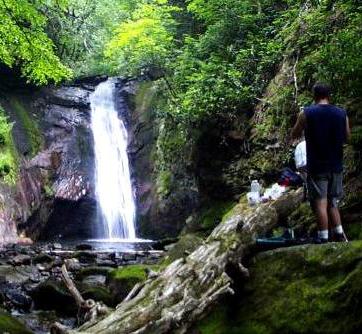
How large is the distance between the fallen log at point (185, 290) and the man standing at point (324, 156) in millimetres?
890

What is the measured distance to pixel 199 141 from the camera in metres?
14.2

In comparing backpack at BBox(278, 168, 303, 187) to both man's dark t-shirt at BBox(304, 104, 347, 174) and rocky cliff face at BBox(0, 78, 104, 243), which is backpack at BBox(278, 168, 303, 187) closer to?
man's dark t-shirt at BBox(304, 104, 347, 174)

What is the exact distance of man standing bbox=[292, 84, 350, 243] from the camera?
520 centimetres

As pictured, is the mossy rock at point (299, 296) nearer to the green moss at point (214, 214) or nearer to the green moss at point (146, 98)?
the green moss at point (214, 214)

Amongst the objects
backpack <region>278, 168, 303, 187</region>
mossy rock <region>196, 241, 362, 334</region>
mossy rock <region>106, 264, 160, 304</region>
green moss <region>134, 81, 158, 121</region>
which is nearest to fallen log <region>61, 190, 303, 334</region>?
mossy rock <region>196, 241, 362, 334</region>

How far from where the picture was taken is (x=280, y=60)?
40.7 ft

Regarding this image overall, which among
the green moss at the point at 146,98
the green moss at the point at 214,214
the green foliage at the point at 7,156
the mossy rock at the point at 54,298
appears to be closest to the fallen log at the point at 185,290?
the mossy rock at the point at 54,298

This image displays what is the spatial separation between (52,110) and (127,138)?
13.6 feet

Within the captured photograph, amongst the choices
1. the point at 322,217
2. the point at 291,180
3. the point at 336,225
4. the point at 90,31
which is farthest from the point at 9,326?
the point at 90,31

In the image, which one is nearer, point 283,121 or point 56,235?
point 283,121

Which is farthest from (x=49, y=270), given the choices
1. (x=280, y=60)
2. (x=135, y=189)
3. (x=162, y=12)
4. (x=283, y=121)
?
(x=162, y=12)

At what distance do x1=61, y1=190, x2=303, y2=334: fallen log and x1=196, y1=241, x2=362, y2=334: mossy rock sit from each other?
255 mm

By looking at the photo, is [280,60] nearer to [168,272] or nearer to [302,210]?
[302,210]

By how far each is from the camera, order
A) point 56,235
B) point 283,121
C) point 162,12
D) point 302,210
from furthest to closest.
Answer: point 56,235 → point 162,12 → point 283,121 → point 302,210
